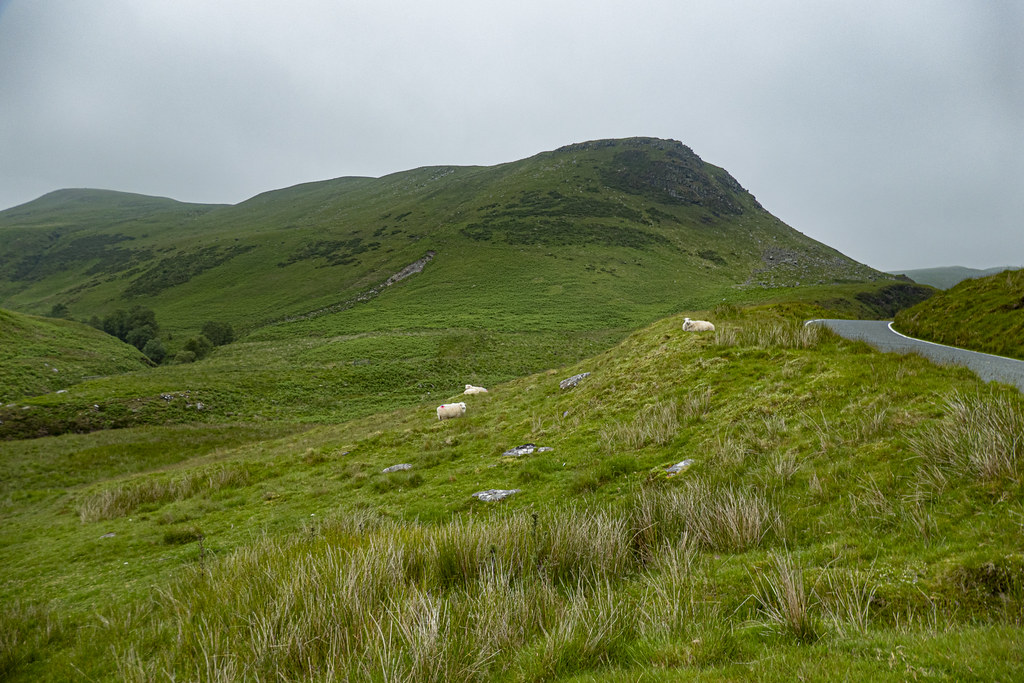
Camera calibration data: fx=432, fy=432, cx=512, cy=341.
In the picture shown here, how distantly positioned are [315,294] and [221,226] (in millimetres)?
125508

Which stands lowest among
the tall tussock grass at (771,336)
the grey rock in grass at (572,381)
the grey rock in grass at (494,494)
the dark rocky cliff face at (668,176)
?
the grey rock in grass at (494,494)

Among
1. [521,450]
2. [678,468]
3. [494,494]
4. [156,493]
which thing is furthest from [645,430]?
[156,493]

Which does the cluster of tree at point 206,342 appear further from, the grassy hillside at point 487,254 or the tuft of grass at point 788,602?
the tuft of grass at point 788,602

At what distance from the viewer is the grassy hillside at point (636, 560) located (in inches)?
160

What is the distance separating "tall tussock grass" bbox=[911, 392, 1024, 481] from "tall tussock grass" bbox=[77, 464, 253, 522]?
19472 millimetres

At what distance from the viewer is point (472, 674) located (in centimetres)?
399

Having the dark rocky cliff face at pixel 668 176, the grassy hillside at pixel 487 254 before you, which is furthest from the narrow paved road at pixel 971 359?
the dark rocky cliff face at pixel 668 176

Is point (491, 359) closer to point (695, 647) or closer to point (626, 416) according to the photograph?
point (626, 416)

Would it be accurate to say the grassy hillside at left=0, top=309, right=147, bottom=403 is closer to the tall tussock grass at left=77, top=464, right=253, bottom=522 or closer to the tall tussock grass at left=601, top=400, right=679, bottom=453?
the tall tussock grass at left=77, top=464, right=253, bottom=522

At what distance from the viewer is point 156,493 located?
53.1 feet

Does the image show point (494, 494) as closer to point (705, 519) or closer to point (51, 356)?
point (705, 519)

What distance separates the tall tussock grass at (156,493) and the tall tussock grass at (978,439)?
63.9ft

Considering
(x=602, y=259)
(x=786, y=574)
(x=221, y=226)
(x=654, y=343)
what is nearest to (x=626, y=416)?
(x=654, y=343)

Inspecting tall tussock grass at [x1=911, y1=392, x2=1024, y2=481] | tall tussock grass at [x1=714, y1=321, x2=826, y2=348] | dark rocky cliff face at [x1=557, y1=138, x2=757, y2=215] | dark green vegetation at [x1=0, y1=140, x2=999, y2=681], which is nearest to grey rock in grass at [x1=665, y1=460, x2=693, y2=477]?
dark green vegetation at [x1=0, y1=140, x2=999, y2=681]
